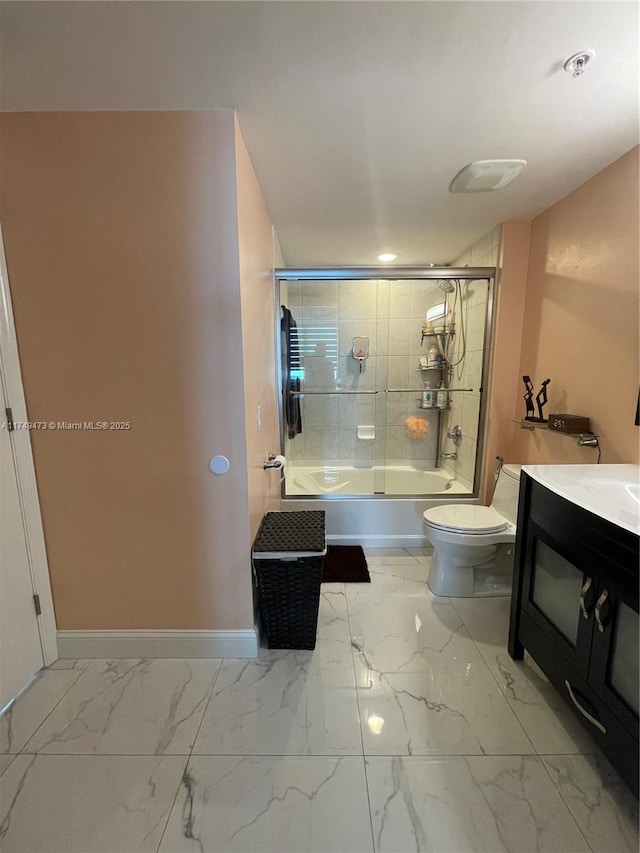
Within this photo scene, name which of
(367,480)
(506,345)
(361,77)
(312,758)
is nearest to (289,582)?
(312,758)

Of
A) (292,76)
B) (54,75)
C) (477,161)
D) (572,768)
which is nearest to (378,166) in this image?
(477,161)

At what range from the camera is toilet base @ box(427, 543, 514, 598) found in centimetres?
203

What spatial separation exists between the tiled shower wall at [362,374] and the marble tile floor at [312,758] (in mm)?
1833

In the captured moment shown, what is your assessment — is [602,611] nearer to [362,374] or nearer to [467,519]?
[467,519]

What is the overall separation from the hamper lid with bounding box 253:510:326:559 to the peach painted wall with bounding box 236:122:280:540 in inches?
2.8

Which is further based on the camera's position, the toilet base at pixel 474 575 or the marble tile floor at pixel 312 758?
the toilet base at pixel 474 575

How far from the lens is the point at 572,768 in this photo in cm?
115

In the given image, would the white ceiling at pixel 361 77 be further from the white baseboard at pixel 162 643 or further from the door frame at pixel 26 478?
the white baseboard at pixel 162 643

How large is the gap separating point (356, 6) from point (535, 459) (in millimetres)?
2225

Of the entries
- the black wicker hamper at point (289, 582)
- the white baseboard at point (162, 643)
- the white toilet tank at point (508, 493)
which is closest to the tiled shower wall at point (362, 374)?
the white toilet tank at point (508, 493)

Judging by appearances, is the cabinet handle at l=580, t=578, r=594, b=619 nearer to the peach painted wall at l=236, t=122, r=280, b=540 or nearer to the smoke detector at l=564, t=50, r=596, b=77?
Result: the peach painted wall at l=236, t=122, r=280, b=540

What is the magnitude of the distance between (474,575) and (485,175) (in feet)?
6.98

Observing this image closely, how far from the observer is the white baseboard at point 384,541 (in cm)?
261

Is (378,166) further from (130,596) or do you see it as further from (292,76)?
(130,596)
